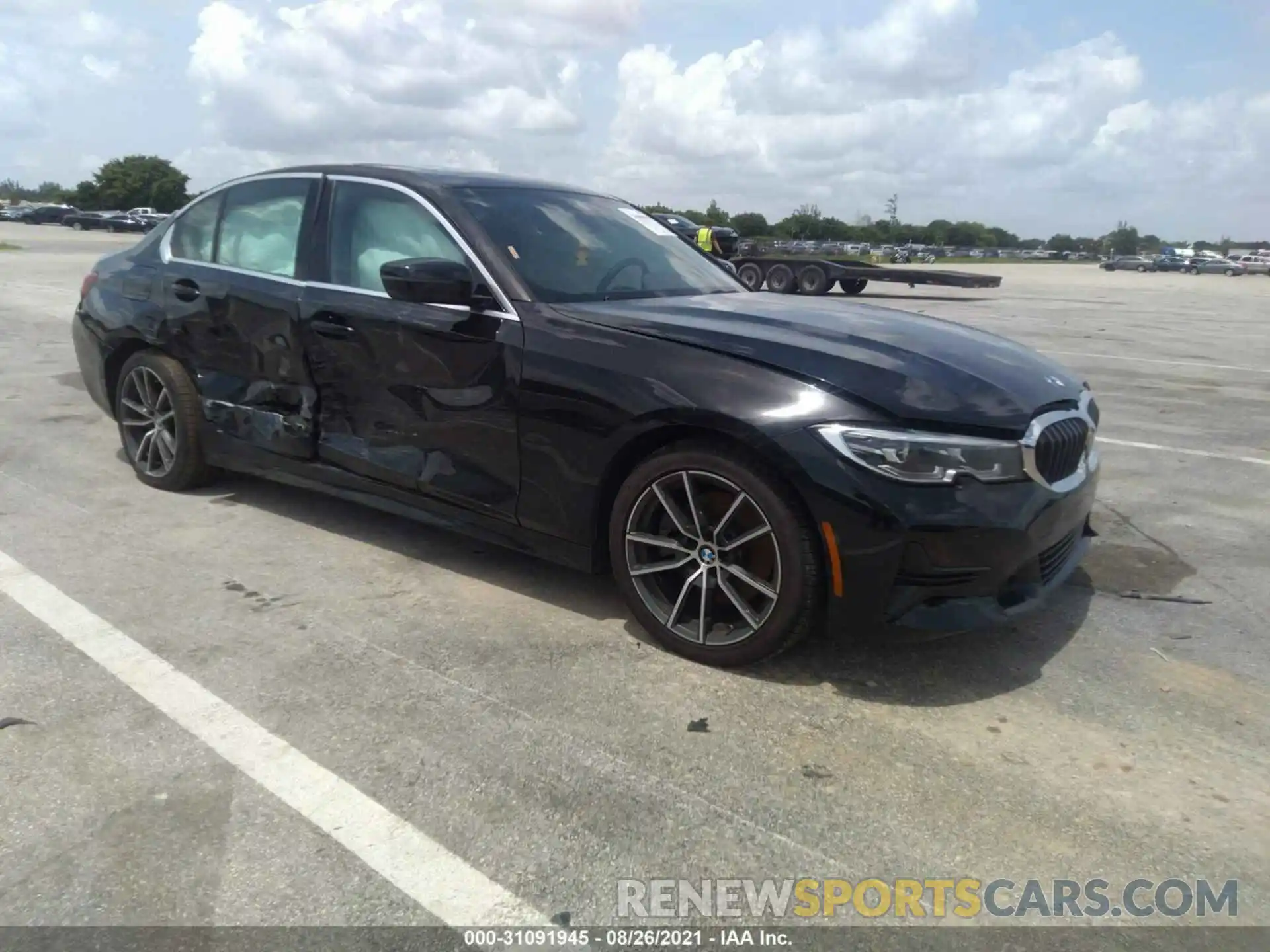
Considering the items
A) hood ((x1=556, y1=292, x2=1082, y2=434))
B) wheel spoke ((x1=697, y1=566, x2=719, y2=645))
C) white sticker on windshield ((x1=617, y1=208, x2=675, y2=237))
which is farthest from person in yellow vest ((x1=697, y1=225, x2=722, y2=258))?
→ wheel spoke ((x1=697, y1=566, x2=719, y2=645))

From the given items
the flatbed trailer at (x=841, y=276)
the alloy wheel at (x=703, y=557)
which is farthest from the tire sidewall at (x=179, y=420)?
the flatbed trailer at (x=841, y=276)

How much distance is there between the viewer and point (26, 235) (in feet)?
158

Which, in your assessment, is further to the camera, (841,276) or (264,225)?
(841,276)

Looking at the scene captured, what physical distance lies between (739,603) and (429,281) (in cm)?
164

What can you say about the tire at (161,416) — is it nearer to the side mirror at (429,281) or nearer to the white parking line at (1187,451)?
the side mirror at (429,281)

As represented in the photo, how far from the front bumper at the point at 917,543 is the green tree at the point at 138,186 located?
313 feet

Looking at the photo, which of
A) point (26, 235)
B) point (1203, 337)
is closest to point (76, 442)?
point (1203, 337)

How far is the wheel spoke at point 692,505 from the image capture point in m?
3.39

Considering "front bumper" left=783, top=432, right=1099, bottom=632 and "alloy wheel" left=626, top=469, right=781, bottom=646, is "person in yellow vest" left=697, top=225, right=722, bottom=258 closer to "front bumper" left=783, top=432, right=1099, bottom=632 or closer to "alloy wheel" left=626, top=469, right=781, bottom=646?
"alloy wheel" left=626, top=469, right=781, bottom=646

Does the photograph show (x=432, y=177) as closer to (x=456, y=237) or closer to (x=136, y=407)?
(x=456, y=237)

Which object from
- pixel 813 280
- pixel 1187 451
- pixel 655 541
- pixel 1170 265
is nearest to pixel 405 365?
pixel 655 541

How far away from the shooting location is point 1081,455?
11.8 feet

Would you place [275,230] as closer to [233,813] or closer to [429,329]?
[429,329]

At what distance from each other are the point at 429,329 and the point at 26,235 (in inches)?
2101
